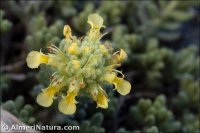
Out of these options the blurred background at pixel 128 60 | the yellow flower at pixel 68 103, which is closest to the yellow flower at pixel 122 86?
the yellow flower at pixel 68 103

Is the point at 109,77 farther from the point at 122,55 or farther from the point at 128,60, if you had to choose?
the point at 128,60

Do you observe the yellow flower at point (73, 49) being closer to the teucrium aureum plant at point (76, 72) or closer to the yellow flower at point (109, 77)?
the teucrium aureum plant at point (76, 72)

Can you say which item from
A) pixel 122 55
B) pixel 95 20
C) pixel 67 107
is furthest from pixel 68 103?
pixel 95 20

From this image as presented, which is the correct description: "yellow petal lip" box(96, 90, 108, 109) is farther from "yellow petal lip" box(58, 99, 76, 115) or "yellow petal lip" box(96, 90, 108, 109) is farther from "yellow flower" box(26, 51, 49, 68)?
"yellow flower" box(26, 51, 49, 68)

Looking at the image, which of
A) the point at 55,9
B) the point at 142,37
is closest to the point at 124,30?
the point at 142,37

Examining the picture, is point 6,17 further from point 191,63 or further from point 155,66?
point 191,63
